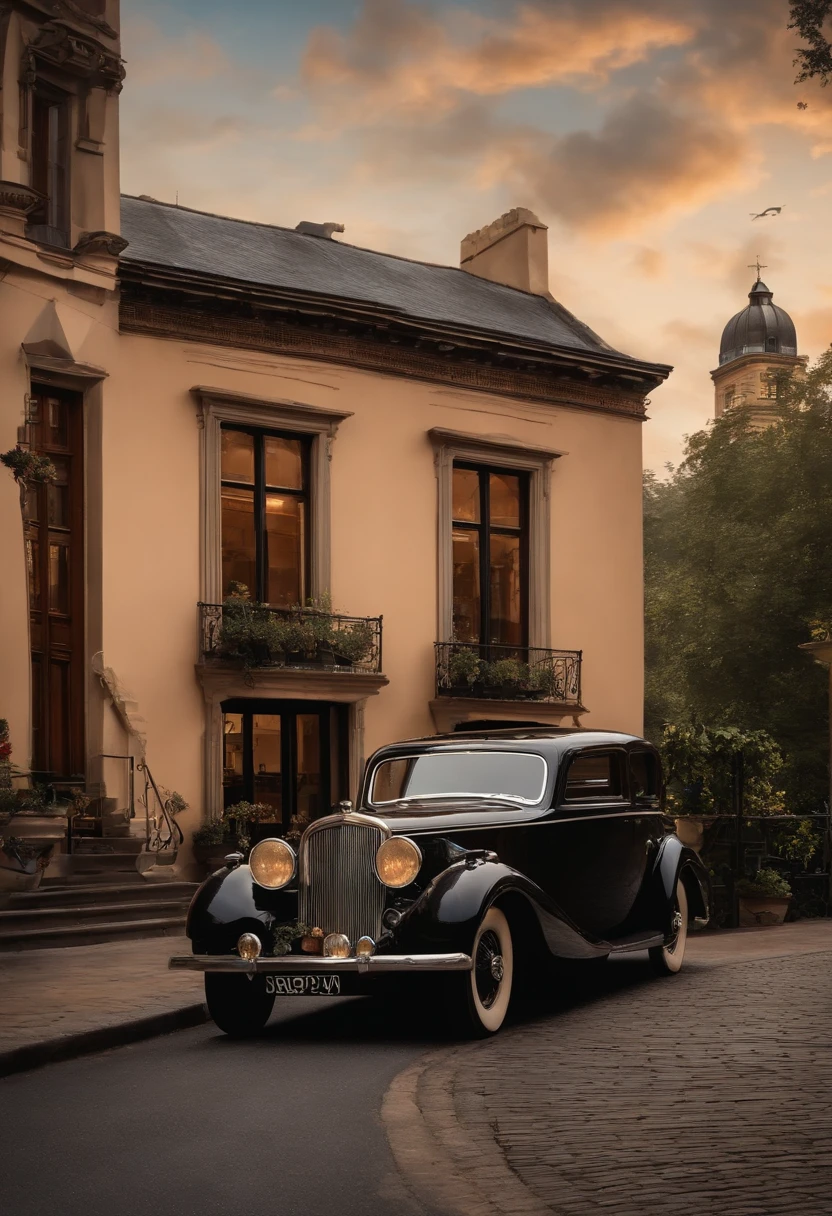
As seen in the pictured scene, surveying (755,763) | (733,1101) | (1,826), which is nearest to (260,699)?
(1,826)

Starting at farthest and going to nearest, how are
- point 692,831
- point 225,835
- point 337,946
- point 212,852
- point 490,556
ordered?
point 490,556 < point 225,835 < point 212,852 < point 692,831 < point 337,946

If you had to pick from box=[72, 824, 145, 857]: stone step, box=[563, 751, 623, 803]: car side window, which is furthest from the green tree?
box=[563, 751, 623, 803]: car side window

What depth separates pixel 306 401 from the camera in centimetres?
2045

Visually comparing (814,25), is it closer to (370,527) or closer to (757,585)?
(370,527)

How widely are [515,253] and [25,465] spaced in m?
12.8

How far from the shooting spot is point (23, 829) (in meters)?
15.2

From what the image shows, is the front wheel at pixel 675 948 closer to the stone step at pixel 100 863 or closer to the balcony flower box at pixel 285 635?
the stone step at pixel 100 863

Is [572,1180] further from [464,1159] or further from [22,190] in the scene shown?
[22,190]

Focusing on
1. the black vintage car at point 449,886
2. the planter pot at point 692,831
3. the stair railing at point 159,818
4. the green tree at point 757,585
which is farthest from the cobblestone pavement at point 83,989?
the green tree at point 757,585

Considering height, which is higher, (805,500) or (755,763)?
(805,500)

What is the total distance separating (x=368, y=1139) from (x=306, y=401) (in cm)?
1559

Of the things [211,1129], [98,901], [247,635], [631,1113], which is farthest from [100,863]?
[631,1113]

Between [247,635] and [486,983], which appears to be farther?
[247,635]

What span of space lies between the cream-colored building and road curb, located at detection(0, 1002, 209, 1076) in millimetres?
7739
